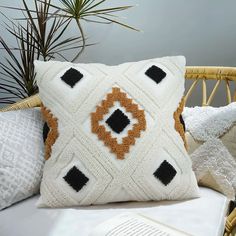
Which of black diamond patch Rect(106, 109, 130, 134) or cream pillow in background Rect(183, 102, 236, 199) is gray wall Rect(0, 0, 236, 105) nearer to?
cream pillow in background Rect(183, 102, 236, 199)

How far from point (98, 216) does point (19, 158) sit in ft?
0.94

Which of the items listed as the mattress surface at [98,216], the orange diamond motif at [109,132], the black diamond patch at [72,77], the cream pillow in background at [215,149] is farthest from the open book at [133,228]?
the black diamond patch at [72,77]

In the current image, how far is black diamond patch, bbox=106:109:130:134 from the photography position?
111 centimetres

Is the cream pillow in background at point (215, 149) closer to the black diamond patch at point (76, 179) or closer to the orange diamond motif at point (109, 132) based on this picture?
the orange diamond motif at point (109, 132)

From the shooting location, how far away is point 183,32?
183 centimetres

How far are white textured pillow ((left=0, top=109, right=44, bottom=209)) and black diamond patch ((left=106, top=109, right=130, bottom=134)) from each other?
0.24 metres

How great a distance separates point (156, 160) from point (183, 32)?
0.93 m

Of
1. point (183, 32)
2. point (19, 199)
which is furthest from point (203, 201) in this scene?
point (183, 32)

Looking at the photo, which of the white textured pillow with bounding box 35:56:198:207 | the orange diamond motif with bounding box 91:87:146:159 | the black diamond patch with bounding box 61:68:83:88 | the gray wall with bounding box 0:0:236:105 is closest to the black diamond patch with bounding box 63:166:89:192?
the white textured pillow with bounding box 35:56:198:207

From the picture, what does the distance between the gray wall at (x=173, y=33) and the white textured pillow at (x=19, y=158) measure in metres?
0.85

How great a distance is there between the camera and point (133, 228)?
937 millimetres

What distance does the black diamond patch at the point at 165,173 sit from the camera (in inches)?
43.1

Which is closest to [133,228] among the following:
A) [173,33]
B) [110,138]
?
[110,138]

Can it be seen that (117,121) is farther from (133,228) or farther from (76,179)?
(133,228)
